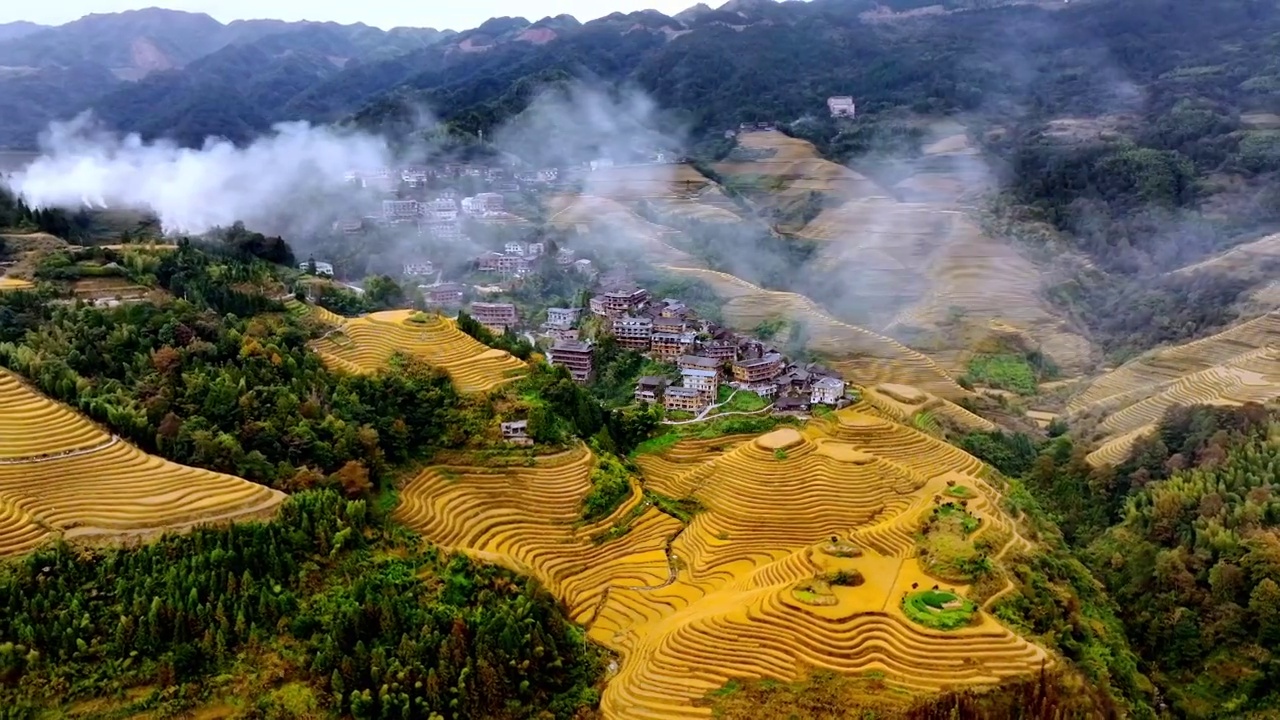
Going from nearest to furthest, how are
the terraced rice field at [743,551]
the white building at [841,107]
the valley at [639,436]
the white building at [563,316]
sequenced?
1. the valley at [639,436]
2. the terraced rice field at [743,551]
3. the white building at [563,316]
4. the white building at [841,107]

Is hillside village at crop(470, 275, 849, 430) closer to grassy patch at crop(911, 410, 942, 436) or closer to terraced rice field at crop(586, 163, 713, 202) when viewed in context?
grassy patch at crop(911, 410, 942, 436)

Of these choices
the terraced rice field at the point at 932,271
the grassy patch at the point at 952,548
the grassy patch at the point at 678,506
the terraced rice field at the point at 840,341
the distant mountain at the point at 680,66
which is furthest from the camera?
the distant mountain at the point at 680,66

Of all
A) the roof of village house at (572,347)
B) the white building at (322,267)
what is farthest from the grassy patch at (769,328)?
the white building at (322,267)

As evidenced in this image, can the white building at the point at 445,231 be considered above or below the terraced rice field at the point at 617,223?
above

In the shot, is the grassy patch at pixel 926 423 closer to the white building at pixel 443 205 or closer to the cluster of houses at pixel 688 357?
the cluster of houses at pixel 688 357

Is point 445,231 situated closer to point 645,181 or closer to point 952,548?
point 645,181

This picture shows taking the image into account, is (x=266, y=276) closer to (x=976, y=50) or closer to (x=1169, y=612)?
(x=1169, y=612)

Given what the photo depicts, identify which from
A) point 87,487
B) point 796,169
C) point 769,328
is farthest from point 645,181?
point 87,487
